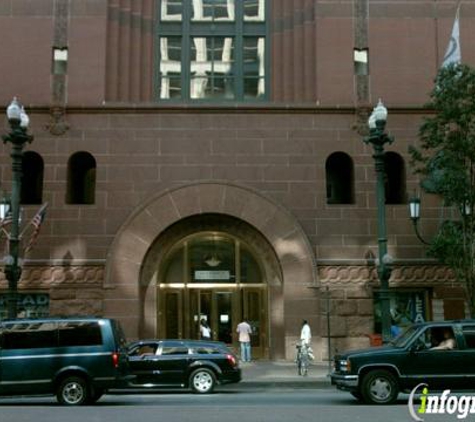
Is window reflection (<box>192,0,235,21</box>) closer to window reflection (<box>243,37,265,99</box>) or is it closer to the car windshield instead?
window reflection (<box>243,37,265,99</box>)

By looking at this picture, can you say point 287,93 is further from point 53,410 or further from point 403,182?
point 53,410

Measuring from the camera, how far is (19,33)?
86.1 feet

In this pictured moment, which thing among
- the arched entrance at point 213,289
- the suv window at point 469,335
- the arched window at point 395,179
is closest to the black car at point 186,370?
the suv window at point 469,335

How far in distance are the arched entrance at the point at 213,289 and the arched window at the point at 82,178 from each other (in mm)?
3954

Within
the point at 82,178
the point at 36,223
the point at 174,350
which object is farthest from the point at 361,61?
the point at 174,350

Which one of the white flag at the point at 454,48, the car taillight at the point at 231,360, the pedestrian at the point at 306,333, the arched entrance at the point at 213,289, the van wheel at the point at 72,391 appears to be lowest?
the van wheel at the point at 72,391

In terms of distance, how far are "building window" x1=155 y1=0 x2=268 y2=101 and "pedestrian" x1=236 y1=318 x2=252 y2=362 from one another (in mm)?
8710

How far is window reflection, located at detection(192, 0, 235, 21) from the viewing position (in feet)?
90.9

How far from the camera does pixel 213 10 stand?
27781mm

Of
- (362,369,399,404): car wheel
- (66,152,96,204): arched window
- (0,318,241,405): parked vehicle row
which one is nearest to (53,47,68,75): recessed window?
(66,152,96,204): arched window

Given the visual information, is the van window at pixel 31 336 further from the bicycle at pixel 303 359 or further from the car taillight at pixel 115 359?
the bicycle at pixel 303 359

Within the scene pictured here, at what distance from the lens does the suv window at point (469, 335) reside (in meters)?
14.7

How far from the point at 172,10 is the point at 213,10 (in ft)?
5.30

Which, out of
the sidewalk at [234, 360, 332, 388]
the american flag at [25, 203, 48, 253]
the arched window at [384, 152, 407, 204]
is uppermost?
the arched window at [384, 152, 407, 204]
